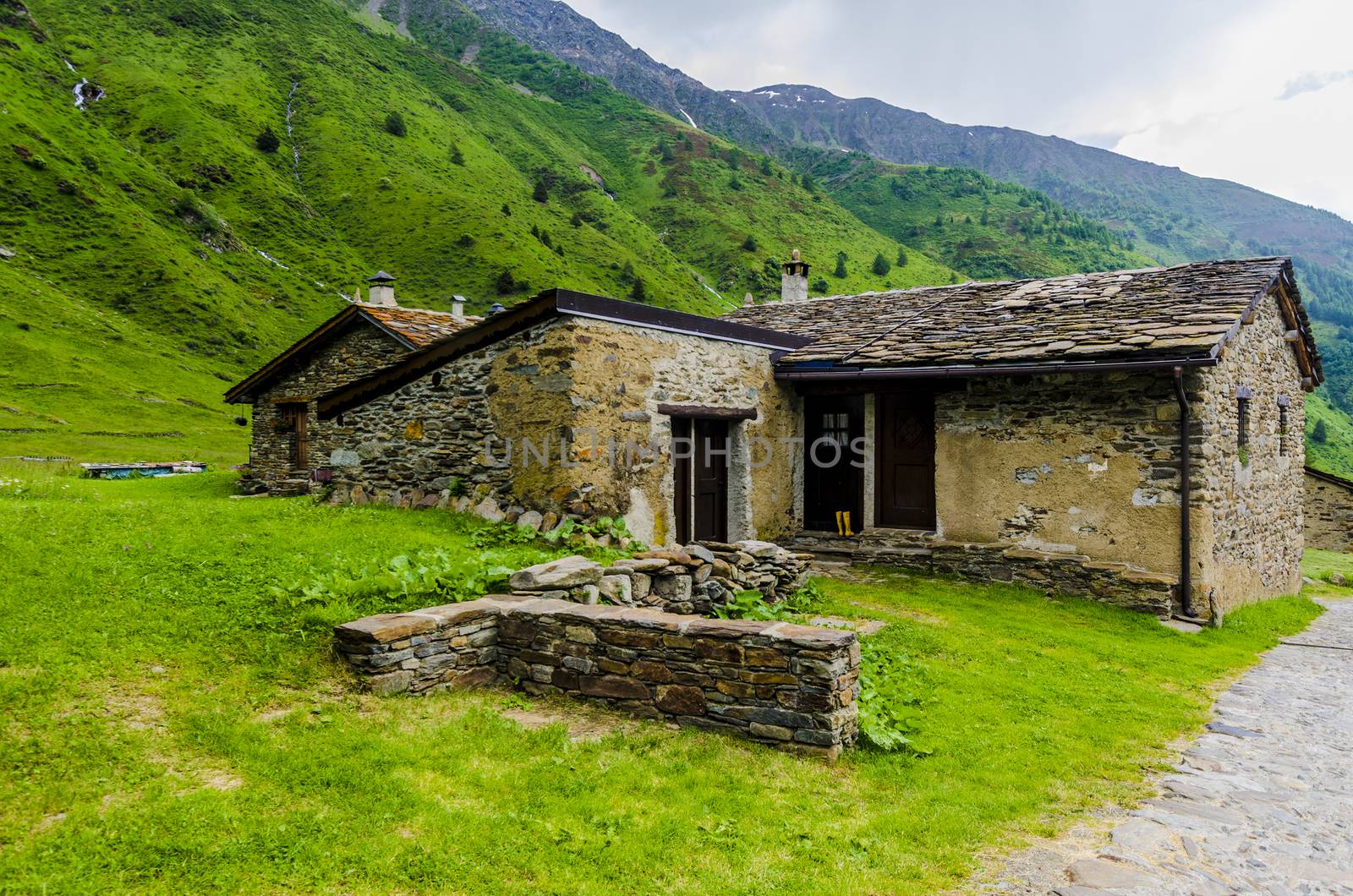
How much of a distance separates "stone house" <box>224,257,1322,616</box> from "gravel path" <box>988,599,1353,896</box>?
13.5 ft

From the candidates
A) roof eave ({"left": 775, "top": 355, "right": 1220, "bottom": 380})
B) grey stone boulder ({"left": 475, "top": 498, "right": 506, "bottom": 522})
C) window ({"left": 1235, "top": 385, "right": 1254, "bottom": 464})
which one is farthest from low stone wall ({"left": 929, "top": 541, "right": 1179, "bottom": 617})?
grey stone boulder ({"left": 475, "top": 498, "right": 506, "bottom": 522})

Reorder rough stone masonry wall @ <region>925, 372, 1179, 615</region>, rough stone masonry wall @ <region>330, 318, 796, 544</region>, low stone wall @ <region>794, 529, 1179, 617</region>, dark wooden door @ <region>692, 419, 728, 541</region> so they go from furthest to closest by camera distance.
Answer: dark wooden door @ <region>692, 419, 728, 541</region>, rough stone masonry wall @ <region>925, 372, 1179, 615</region>, low stone wall @ <region>794, 529, 1179, 617</region>, rough stone masonry wall @ <region>330, 318, 796, 544</region>

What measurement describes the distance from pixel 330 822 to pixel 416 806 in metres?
0.38

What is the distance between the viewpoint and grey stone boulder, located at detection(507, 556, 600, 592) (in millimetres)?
6316

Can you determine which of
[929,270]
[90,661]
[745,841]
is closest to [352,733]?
[90,661]

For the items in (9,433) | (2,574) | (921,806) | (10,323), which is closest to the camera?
(921,806)

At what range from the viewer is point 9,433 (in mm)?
26109

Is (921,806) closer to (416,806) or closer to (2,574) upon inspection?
(416,806)

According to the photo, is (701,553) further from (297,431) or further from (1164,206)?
(1164,206)

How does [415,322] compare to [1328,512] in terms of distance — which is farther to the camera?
[1328,512]

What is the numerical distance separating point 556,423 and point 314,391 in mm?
13109

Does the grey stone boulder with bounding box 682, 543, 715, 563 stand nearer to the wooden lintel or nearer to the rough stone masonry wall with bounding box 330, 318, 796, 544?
the rough stone masonry wall with bounding box 330, 318, 796, 544

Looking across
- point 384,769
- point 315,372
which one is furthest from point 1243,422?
point 315,372

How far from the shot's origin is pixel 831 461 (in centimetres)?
1319
